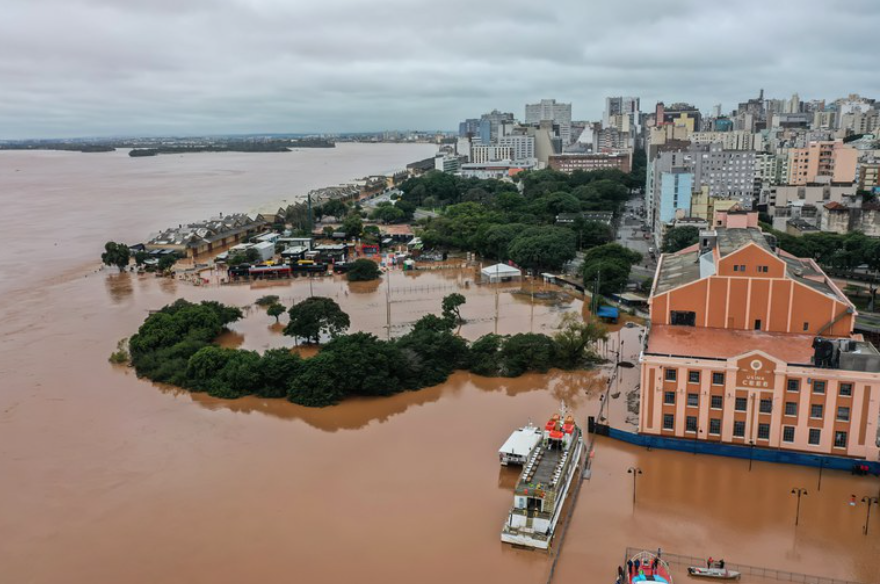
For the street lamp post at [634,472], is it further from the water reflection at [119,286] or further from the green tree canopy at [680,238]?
the water reflection at [119,286]

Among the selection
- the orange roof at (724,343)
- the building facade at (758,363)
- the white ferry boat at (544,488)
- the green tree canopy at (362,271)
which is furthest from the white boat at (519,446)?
the green tree canopy at (362,271)

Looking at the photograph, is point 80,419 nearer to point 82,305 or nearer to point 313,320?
point 313,320

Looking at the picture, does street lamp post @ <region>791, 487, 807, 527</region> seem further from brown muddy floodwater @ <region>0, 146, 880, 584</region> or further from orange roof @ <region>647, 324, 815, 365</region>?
orange roof @ <region>647, 324, 815, 365</region>

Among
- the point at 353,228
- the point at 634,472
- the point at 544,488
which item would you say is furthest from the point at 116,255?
the point at 634,472

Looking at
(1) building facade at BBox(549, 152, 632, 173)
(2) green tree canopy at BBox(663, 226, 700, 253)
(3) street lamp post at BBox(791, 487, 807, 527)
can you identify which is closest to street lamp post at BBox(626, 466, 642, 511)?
(3) street lamp post at BBox(791, 487, 807, 527)

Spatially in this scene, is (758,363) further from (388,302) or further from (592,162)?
(592,162)

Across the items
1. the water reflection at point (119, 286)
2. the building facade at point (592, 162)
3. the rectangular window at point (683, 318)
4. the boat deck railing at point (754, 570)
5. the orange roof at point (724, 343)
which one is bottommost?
the boat deck railing at point (754, 570)
